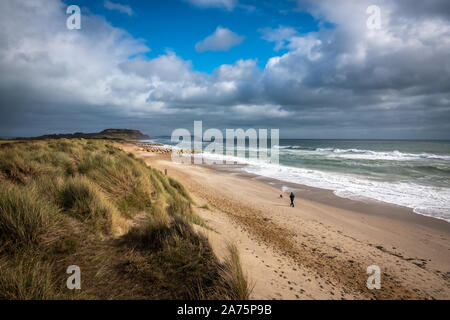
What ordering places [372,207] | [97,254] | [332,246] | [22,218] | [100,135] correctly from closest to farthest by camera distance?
[22,218], [97,254], [332,246], [372,207], [100,135]

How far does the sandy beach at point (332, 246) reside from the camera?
15.7 feet

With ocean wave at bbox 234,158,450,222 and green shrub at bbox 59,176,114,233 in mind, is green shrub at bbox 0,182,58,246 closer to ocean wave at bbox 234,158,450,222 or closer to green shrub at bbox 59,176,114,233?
green shrub at bbox 59,176,114,233

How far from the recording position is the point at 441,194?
15.7 m

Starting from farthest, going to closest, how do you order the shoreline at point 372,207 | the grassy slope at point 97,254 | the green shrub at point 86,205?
1. the shoreline at point 372,207
2. the green shrub at point 86,205
3. the grassy slope at point 97,254

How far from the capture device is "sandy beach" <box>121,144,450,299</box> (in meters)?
4.77

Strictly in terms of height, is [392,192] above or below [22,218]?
below

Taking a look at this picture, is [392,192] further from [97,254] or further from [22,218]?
[22,218]

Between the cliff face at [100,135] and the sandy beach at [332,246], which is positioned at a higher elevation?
the cliff face at [100,135]

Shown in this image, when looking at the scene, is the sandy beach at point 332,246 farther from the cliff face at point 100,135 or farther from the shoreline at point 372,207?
the cliff face at point 100,135

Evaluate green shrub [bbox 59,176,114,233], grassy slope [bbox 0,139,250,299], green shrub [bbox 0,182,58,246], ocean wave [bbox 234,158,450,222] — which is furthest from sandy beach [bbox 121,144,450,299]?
green shrub [bbox 0,182,58,246]

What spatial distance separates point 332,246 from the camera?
772cm

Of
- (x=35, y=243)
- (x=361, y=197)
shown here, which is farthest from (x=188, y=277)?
(x=361, y=197)

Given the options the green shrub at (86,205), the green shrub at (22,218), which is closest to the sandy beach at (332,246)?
the green shrub at (86,205)

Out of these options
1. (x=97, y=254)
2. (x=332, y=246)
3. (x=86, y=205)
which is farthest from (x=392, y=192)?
(x=86, y=205)
